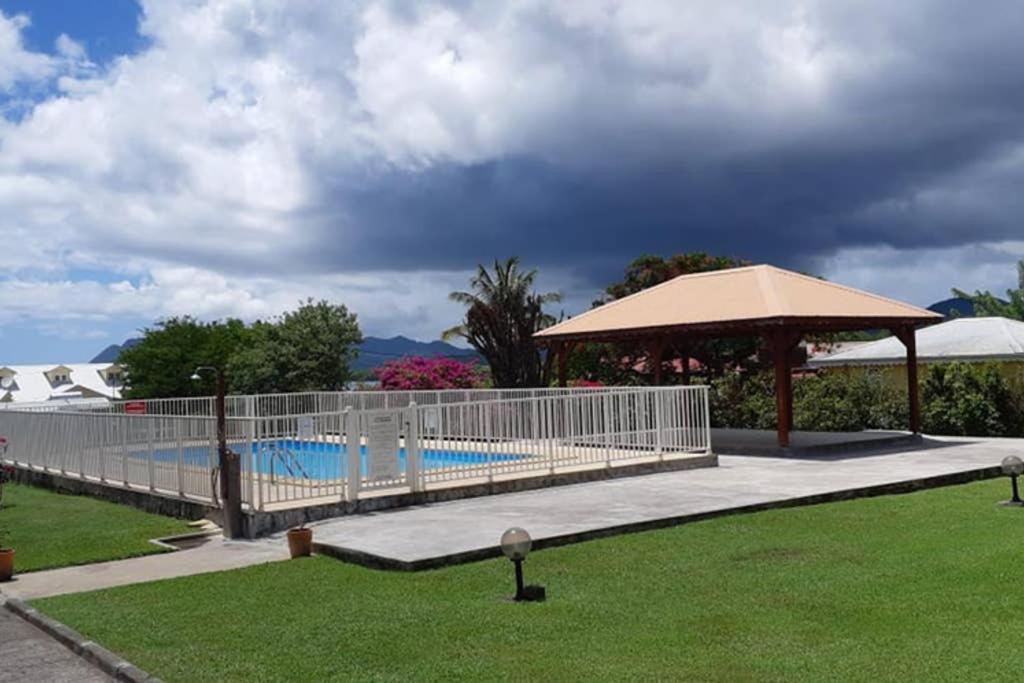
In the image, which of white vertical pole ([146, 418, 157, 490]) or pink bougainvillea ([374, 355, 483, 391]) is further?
pink bougainvillea ([374, 355, 483, 391])

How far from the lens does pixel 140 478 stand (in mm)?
15727

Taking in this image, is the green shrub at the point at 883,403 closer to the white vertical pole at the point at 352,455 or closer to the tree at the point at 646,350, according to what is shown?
the tree at the point at 646,350

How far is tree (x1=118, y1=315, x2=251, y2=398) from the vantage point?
38656mm

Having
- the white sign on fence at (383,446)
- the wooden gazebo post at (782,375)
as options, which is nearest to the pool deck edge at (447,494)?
the white sign on fence at (383,446)

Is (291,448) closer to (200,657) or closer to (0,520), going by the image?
(0,520)

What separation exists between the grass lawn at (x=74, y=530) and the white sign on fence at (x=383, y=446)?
2.66 metres

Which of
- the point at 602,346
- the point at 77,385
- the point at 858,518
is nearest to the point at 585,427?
the point at 858,518

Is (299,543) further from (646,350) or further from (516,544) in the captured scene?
(646,350)

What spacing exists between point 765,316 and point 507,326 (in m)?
15.9

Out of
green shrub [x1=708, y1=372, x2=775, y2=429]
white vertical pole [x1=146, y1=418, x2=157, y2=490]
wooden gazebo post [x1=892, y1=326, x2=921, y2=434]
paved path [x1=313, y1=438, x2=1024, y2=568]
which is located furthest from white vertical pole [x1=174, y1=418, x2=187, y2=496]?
green shrub [x1=708, y1=372, x2=775, y2=429]

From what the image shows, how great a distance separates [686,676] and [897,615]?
1989 mm

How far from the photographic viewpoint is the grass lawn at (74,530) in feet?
37.2

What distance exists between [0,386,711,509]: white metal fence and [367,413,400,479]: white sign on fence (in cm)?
2

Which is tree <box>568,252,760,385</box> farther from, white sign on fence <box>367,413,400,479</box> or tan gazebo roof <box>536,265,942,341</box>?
white sign on fence <box>367,413,400,479</box>
